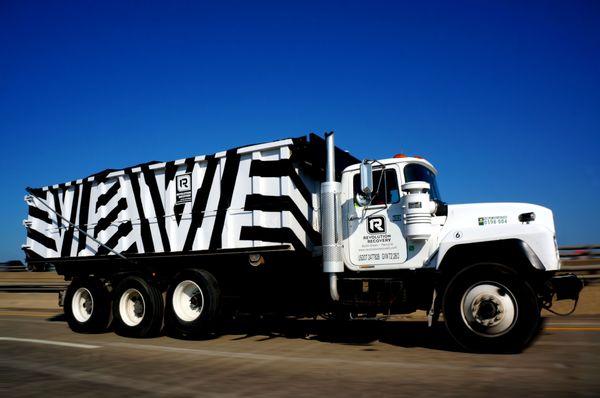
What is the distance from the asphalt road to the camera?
4.82 metres

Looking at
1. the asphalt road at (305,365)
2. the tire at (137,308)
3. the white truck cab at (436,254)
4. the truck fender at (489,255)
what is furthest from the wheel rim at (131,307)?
the truck fender at (489,255)

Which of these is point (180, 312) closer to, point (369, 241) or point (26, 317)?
point (369, 241)

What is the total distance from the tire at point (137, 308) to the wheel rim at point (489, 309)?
5695mm

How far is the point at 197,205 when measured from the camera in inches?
360

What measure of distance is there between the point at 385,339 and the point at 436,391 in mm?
3418

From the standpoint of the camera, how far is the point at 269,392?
15.6 feet

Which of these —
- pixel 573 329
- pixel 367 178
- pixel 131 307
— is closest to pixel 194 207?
pixel 131 307

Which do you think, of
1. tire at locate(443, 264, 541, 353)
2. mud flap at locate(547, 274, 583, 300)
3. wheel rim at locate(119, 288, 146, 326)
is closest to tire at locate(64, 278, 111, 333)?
wheel rim at locate(119, 288, 146, 326)

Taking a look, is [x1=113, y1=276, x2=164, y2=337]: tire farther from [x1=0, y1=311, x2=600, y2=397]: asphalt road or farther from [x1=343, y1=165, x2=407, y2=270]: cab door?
[x1=343, y1=165, x2=407, y2=270]: cab door

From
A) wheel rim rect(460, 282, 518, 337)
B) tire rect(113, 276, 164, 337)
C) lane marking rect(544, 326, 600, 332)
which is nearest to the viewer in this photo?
wheel rim rect(460, 282, 518, 337)

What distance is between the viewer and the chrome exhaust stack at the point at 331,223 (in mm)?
7734

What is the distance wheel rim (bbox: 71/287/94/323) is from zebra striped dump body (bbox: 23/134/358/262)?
2.73ft

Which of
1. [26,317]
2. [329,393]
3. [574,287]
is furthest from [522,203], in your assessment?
[26,317]

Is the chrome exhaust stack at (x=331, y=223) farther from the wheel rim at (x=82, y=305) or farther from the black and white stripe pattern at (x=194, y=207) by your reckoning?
the wheel rim at (x=82, y=305)
